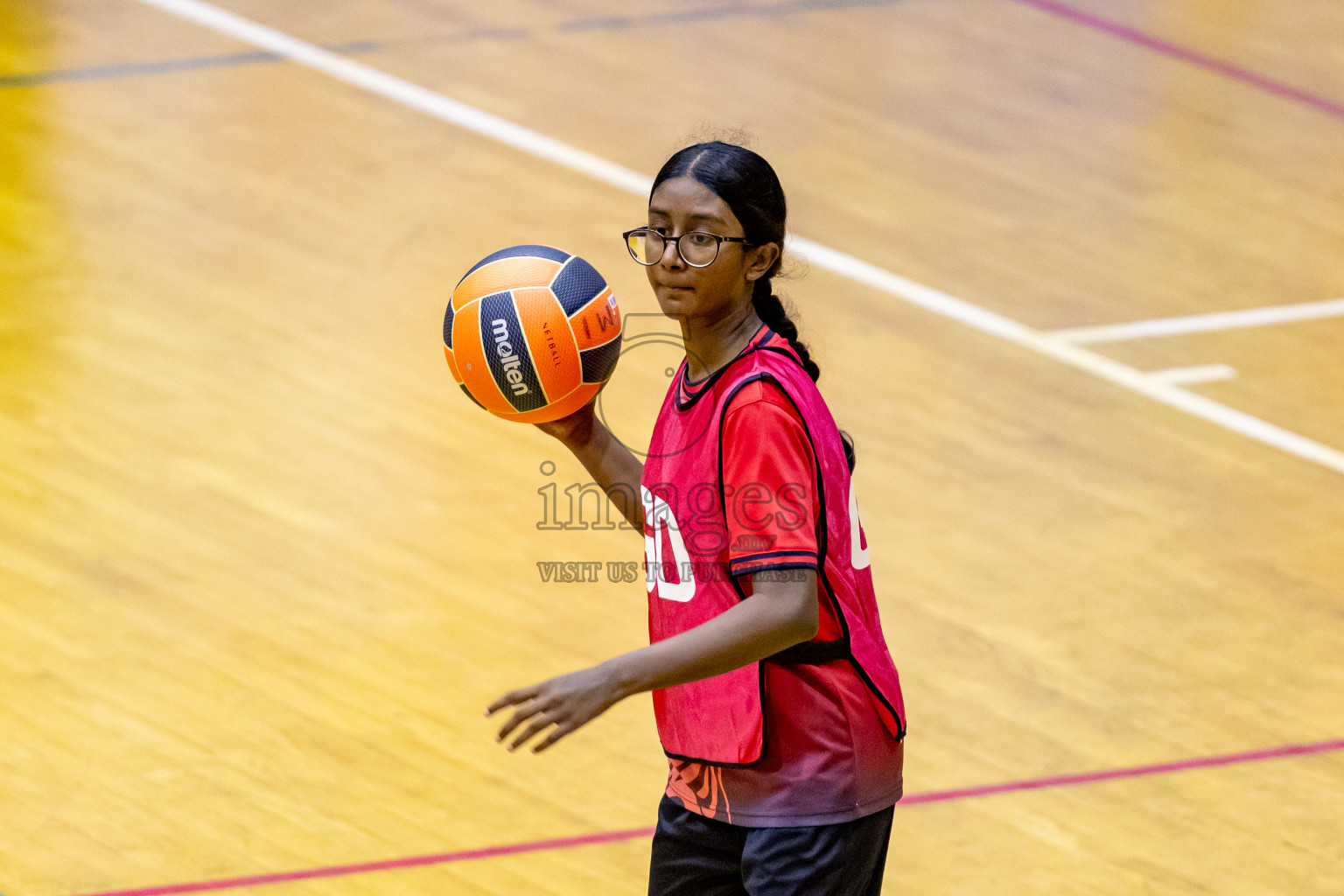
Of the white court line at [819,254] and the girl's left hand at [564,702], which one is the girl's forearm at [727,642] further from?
the white court line at [819,254]

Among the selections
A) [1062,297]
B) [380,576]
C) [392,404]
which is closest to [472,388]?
[380,576]

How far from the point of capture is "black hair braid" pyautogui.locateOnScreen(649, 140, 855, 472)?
8.36 ft

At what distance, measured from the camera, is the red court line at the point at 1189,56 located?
8.19 meters

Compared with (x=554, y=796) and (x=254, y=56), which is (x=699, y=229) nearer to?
(x=554, y=796)

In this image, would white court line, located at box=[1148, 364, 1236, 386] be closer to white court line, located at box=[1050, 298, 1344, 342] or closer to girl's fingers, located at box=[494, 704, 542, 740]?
white court line, located at box=[1050, 298, 1344, 342]

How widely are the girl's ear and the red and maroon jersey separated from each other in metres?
0.08

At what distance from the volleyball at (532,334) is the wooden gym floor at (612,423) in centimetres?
126

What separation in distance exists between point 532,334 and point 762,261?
1.99 ft

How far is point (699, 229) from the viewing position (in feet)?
8.37

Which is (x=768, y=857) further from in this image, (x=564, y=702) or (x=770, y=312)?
(x=770, y=312)

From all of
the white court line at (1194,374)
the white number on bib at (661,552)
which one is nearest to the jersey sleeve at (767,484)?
the white number on bib at (661,552)

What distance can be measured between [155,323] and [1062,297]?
10.2 ft

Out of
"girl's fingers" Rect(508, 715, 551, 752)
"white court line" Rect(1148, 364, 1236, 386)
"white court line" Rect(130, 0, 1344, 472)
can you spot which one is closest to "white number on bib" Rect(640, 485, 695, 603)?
"girl's fingers" Rect(508, 715, 551, 752)

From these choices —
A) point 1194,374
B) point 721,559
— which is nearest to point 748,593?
point 721,559
